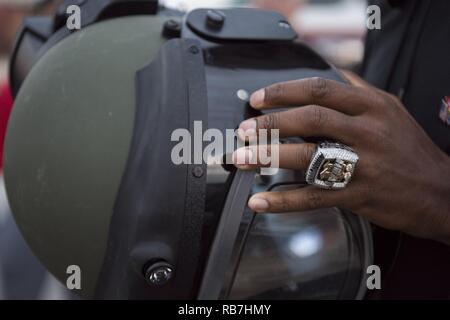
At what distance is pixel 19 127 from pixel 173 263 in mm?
409

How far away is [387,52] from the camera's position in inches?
50.2

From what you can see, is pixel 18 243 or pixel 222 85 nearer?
pixel 222 85

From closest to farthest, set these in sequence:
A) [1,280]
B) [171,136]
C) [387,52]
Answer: [171,136] < [387,52] < [1,280]

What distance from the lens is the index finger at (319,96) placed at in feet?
2.99

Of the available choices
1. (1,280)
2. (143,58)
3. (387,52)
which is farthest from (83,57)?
(1,280)

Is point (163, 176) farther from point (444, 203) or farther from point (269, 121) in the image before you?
point (444, 203)

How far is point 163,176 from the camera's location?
3.02 ft

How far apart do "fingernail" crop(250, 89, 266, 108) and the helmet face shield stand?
0.03 meters

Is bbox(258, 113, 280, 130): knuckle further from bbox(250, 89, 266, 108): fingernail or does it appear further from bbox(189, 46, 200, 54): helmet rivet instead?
bbox(189, 46, 200, 54): helmet rivet

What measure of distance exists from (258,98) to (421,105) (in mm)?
382

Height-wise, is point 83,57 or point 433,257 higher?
point 83,57

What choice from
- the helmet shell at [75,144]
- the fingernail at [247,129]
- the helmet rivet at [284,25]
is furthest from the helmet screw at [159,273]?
the helmet rivet at [284,25]

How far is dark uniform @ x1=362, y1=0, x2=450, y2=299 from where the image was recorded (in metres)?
1.08
